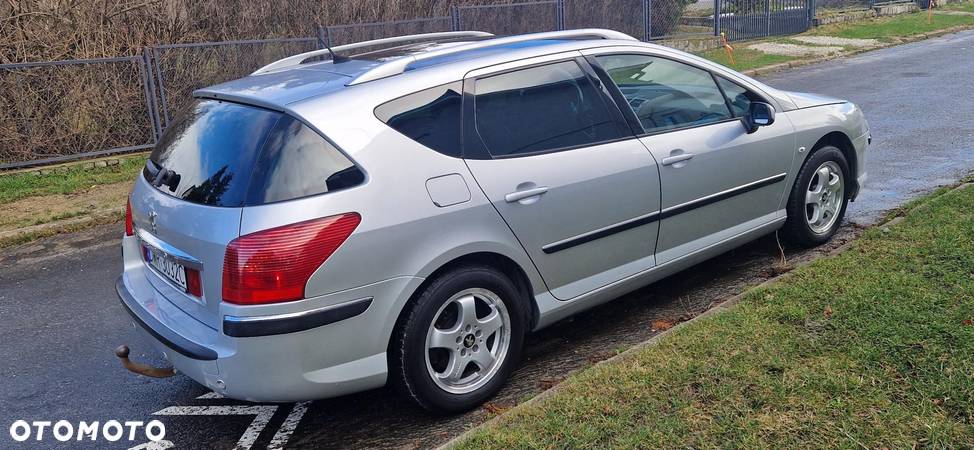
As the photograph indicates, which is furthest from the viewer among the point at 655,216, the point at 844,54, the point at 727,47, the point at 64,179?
the point at 844,54

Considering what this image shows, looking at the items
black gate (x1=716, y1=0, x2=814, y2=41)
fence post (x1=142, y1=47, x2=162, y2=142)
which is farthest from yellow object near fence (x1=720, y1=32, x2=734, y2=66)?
fence post (x1=142, y1=47, x2=162, y2=142)

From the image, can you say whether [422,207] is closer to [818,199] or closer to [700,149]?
[700,149]

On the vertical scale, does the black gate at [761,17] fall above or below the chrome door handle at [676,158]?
above

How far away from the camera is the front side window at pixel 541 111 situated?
4047 mm

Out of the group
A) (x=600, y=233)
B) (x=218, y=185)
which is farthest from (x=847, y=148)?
(x=218, y=185)

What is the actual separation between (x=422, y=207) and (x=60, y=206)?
6540mm

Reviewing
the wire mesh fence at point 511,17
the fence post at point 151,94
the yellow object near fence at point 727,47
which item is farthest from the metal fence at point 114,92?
the yellow object near fence at point 727,47

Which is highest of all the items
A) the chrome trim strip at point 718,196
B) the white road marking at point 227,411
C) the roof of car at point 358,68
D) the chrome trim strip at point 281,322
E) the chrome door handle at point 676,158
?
the roof of car at point 358,68

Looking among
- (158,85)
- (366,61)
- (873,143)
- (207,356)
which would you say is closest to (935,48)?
(873,143)

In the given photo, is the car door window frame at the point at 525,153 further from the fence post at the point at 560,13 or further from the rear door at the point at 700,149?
the fence post at the point at 560,13

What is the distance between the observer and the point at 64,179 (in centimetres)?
1005

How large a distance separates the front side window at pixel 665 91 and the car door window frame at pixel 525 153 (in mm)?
133

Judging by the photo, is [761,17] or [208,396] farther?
[761,17]

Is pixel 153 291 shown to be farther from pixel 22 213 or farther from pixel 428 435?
pixel 22 213
